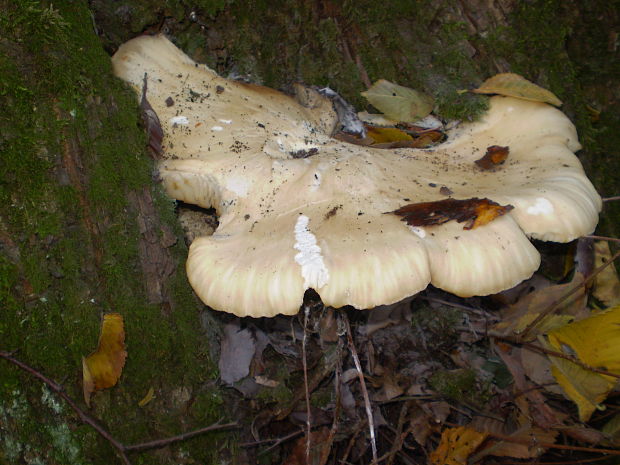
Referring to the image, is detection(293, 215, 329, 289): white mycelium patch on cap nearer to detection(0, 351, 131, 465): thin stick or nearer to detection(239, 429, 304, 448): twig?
detection(0, 351, 131, 465): thin stick

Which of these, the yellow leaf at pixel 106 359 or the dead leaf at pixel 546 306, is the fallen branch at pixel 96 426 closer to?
the yellow leaf at pixel 106 359

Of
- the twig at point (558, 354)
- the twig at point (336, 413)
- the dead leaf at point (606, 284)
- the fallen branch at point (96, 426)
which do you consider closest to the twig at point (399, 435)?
the twig at point (336, 413)

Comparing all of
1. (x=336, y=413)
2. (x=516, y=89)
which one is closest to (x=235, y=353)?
(x=336, y=413)

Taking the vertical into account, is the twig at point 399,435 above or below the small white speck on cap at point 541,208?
below

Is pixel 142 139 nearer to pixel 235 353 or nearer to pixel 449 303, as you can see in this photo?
pixel 235 353

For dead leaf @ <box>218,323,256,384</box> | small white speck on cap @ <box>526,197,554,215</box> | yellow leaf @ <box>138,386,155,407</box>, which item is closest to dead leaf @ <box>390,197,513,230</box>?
→ small white speck on cap @ <box>526,197,554,215</box>

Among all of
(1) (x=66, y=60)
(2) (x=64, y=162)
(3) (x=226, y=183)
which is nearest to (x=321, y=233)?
(3) (x=226, y=183)
